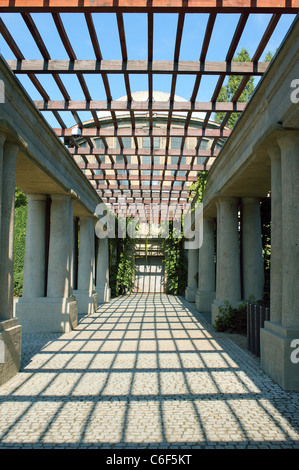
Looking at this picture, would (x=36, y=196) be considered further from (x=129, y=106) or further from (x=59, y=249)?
(x=129, y=106)

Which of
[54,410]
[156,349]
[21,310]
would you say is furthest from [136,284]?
[54,410]

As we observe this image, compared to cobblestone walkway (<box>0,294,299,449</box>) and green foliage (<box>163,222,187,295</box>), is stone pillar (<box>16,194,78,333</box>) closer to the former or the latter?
cobblestone walkway (<box>0,294,299,449</box>)

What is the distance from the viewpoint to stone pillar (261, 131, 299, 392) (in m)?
5.59

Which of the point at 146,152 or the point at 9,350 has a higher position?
the point at 146,152

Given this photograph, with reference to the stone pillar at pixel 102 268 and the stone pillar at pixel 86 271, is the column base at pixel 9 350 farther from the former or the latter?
the stone pillar at pixel 102 268

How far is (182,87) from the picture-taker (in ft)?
25.3

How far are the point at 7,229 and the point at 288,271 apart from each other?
425cm

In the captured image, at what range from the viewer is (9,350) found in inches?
237

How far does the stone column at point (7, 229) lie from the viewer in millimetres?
6191

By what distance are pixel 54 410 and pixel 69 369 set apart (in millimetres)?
1955

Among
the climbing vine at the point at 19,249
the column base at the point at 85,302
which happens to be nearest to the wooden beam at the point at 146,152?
the column base at the point at 85,302

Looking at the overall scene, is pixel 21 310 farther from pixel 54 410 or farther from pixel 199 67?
pixel 199 67

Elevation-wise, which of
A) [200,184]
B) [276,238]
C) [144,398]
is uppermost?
[200,184]

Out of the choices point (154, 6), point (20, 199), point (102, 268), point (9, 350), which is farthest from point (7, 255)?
point (20, 199)
